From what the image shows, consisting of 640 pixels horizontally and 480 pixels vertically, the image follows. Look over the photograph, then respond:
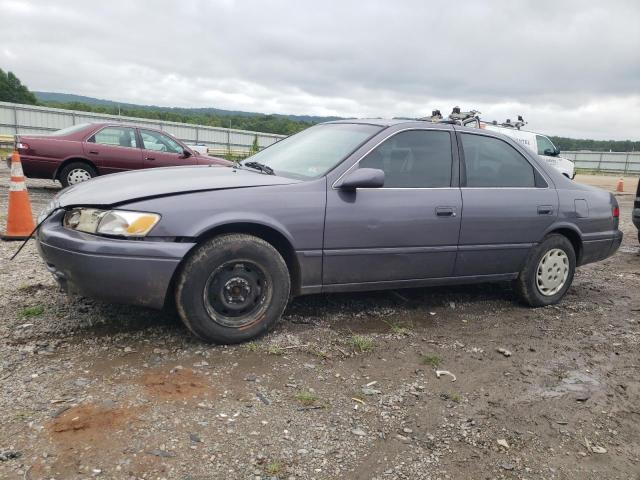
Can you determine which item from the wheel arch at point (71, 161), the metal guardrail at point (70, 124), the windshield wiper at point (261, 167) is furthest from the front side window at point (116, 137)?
the metal guardrail at point (70, 124)

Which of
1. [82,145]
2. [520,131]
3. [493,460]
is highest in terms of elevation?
[520,131]

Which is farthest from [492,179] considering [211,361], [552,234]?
[211,361]

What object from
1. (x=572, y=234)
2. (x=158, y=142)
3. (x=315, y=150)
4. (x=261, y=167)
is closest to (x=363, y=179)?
(x=315, y=150)

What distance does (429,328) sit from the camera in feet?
13.3

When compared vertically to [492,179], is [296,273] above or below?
below

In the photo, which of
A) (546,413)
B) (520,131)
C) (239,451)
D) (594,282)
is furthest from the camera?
(520,131)

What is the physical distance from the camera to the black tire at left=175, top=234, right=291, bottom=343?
323 cm

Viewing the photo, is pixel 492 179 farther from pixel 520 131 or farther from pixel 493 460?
pixel 520 131

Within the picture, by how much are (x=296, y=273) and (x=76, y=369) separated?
1.47m

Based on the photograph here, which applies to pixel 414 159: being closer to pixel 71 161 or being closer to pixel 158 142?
pixel 158 142

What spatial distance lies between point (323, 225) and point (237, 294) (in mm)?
739

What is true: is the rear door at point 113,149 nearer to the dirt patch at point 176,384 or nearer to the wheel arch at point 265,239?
the wheel arch at point 265,239

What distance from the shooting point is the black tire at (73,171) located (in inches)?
371

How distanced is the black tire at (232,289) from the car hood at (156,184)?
0.39 metres
